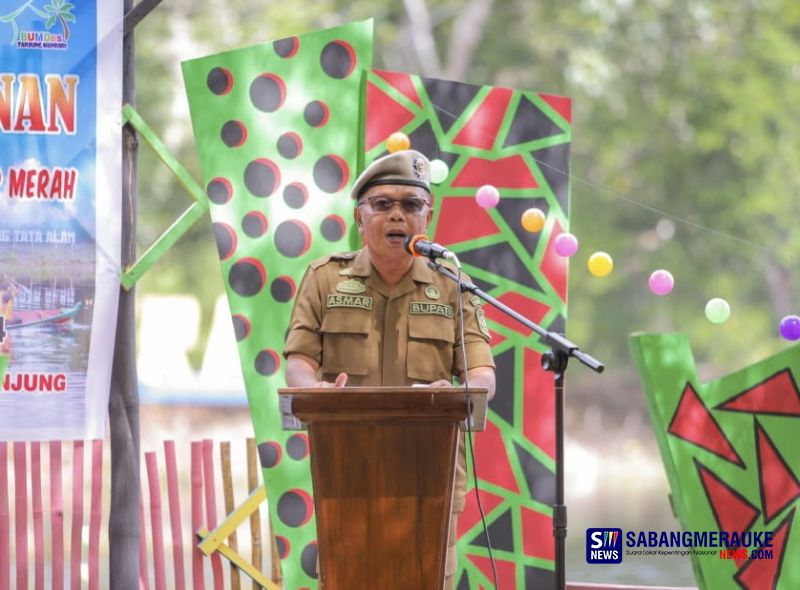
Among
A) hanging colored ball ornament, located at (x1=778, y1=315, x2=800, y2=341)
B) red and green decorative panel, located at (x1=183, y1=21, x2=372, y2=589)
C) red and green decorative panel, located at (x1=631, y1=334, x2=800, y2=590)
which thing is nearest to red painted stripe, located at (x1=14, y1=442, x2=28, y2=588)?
red and green decorative panel, located at (x1=183, y1=21, x2=372, y2=589)

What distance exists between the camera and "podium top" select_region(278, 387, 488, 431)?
3115 mm

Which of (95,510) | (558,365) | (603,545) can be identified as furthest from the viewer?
(95,510)

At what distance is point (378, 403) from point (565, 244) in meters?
2.38

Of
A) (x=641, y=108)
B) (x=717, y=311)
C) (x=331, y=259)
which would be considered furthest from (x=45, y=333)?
(x=641, y=108)

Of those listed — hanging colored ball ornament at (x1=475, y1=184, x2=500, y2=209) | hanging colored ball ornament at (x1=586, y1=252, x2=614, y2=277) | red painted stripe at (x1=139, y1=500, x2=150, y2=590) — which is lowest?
red painted stripe at (x1=139, y1=500, x2=150, y2=590)

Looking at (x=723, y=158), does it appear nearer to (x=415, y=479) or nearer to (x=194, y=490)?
(x=194, y=490)

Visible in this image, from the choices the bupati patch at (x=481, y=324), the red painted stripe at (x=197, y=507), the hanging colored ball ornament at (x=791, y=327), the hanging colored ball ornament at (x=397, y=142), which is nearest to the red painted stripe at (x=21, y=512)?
the red painted stripe at (x=197, y=507)

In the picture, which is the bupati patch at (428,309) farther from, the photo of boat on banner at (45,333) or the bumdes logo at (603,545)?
the photo of boat on banner at (45,333)

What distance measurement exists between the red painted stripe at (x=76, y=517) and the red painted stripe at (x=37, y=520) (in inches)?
5.4

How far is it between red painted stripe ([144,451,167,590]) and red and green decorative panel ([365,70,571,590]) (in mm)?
1380

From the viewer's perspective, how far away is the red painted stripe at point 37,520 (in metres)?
5.41

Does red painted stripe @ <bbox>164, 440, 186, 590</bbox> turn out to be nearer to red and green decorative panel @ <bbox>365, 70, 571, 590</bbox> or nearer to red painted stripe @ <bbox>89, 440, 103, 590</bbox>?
red painted stripe @ <bbox>89, 440, 103, 590</bbox>

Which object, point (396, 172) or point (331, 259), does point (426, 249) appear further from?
point (331, 259)

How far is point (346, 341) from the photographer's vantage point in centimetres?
381
